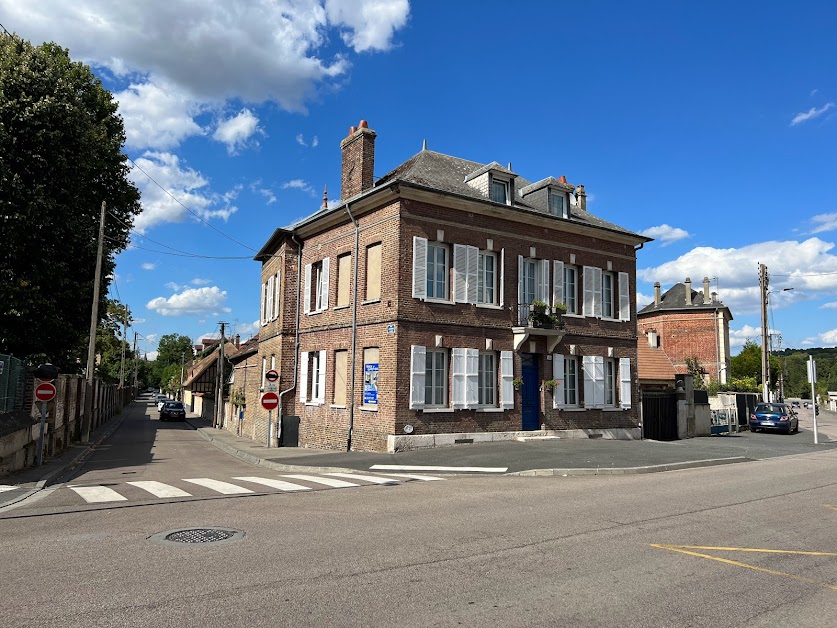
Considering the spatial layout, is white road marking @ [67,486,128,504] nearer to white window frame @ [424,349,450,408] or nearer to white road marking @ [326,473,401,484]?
white road marking @ [326,473,401,484]

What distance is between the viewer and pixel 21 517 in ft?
27.4

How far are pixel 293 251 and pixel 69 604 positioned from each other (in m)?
20.1

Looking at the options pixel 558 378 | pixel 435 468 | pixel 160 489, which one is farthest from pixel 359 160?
pixel 160 489

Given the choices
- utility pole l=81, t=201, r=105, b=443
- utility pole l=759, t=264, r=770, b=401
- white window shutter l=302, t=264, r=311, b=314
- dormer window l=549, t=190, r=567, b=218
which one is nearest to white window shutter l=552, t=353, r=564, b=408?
dormer window l=549, t=190, r=567, b=218

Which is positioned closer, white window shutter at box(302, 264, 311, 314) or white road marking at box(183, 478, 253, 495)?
white road marking at box(183, 478, 253, 495)

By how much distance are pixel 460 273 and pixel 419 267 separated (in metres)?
1.51

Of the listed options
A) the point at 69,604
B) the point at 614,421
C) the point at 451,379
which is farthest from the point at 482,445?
the point at 69,604

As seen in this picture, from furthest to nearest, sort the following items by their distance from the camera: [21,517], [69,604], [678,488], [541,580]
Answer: [678,488] → [21,517] → [541,580] → [69,604]

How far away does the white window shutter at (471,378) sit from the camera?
18.7m

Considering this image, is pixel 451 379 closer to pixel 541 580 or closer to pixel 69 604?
pixel 541 580

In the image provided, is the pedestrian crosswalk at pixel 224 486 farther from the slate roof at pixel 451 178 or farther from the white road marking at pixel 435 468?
the slate roof at pixel 451 178

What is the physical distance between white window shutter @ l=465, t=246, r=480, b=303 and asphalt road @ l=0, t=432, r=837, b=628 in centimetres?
978

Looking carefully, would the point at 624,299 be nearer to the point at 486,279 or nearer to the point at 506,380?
the point at 486,279

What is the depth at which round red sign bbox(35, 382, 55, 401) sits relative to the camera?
1365 cm
